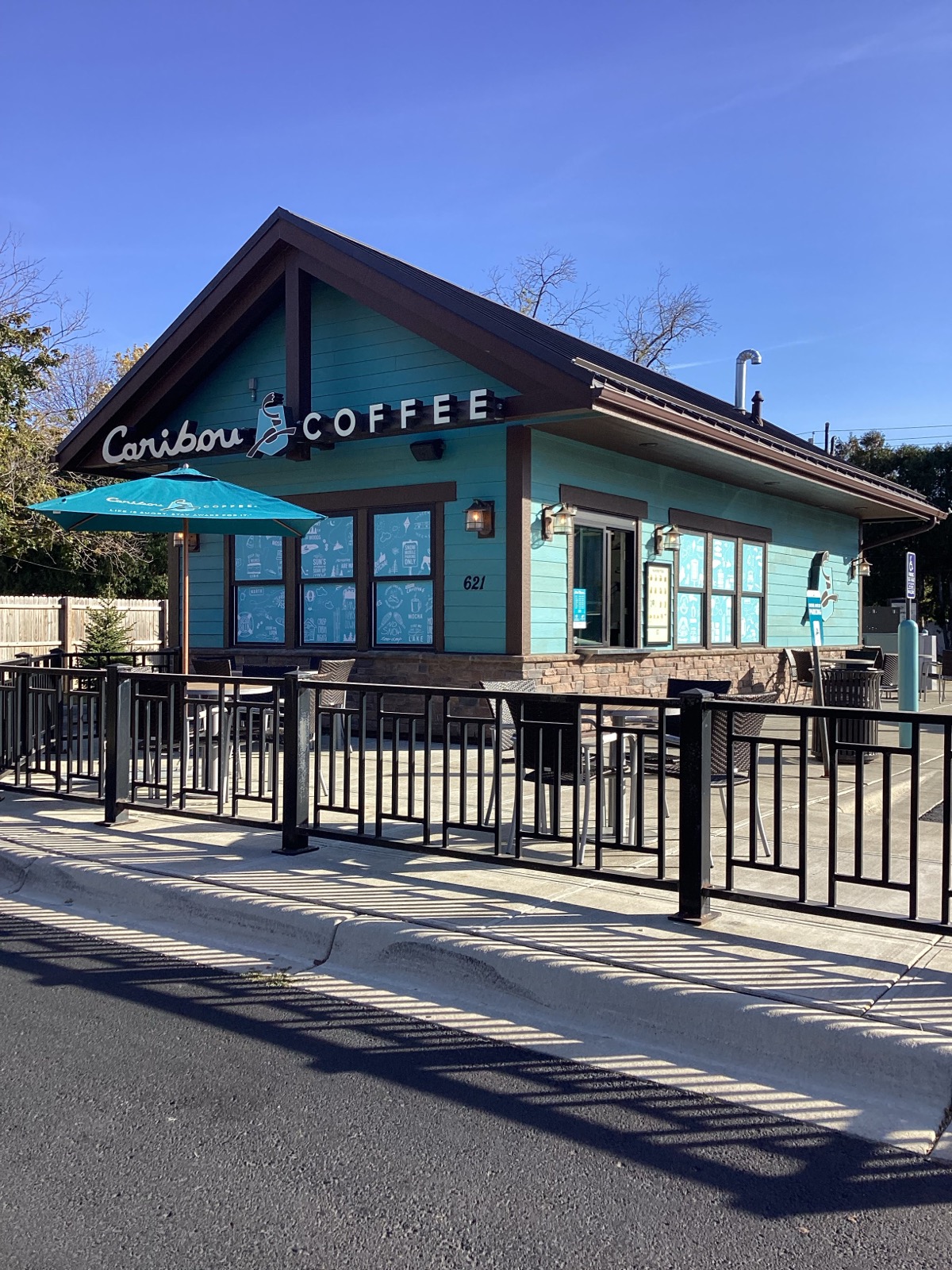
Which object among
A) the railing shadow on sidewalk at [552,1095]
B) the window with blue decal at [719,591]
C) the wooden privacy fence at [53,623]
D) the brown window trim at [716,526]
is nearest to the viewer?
the railing shadow on sidewalk at [552,1095]

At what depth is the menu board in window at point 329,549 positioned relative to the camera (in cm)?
1265

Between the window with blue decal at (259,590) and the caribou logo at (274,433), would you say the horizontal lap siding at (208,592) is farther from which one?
the caribou logo at (274,433)

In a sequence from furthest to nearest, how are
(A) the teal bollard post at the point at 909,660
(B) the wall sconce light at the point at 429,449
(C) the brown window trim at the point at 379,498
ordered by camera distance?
(C) the brown window trim at the point at 379,498 → (B) the wall sconce light at the point at 429,449 → (A) the teal bollard post at the point at 909,660

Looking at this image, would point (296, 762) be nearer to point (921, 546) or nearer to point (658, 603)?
point (658, 603)

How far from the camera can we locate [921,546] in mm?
30750

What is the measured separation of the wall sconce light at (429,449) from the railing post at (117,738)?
5276 millimetres


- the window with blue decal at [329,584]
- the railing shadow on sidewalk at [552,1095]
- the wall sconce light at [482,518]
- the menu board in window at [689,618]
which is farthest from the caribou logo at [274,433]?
the railing shadow on sidewalk at [552,1095]

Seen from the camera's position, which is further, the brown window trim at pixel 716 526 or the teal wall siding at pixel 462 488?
the brown window trim at pixel 716 526

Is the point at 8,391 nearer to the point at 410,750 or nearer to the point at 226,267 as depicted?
the point at 226,267

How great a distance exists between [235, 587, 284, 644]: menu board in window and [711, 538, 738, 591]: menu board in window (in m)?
6.12

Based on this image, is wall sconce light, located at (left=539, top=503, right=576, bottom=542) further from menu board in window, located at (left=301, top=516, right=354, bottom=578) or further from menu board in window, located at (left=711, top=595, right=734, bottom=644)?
menu board in window, located at (left=711, top=595, right=734, bottom=644)

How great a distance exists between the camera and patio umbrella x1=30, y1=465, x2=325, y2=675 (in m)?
8.77

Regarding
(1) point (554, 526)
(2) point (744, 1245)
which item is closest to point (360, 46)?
(1) point (554, 526)

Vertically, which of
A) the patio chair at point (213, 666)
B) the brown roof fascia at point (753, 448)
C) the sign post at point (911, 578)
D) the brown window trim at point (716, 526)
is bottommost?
the patio chair at point (213, 666)
